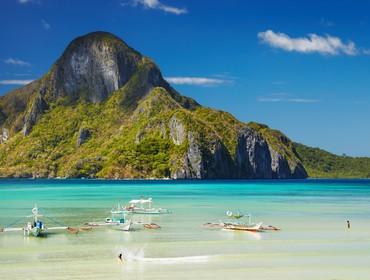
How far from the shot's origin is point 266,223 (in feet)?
173

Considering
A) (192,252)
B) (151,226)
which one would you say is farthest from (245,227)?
(192,252)

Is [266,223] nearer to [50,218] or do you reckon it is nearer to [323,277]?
[50,218]

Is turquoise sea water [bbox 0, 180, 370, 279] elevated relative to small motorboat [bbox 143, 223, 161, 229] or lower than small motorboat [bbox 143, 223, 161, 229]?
→ lower

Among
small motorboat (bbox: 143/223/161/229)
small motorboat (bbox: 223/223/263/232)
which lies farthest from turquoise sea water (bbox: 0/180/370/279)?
small motorboat (bbox: 223/223/263/232)

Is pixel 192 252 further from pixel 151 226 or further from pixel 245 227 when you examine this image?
pixel 151 226

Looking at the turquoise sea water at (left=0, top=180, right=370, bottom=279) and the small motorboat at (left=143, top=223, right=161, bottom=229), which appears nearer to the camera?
the turquoise sea water at (left=0, top=180, right=370, bottom=279)

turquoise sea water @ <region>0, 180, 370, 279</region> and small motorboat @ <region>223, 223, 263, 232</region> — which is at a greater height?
small motorboat @ <region>223, 223, 263, 232</region>

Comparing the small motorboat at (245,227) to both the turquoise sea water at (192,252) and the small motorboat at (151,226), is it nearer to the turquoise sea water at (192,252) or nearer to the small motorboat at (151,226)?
the turquoise sea water at (192,252)

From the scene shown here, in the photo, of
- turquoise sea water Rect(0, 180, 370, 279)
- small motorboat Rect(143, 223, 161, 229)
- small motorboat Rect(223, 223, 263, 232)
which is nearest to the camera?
turquoise sea water Rect(0, 180, 370, 279)

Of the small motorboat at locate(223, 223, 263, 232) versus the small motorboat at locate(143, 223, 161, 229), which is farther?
the small motorboat at locate(143, 223, 161, 229)

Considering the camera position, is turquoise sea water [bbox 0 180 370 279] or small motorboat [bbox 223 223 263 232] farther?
small motorboat [bbox 223 223 263 232]

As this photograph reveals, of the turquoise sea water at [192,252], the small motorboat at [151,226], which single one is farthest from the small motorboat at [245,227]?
the small motorboat at [151,226]

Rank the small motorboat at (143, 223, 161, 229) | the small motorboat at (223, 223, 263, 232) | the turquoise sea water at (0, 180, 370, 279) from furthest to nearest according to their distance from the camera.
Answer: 1. the small motorboat at (143, 223, 161, 229)
2. the small motorboat at (223, 223, 263, 232)
3. the turquoise sea water at (0, 180, 370, 279)

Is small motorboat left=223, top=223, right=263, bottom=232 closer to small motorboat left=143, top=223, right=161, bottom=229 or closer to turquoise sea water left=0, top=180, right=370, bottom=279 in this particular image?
turquoise sea water left=0, top=180, right=370, bottom=279
